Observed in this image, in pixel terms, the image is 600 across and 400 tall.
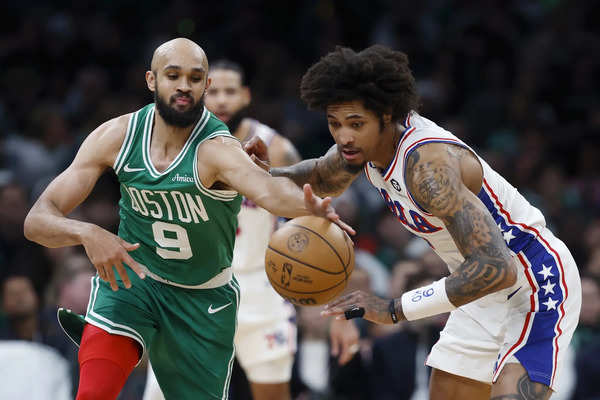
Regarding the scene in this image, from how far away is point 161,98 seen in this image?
463 cm

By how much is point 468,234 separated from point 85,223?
1719mm

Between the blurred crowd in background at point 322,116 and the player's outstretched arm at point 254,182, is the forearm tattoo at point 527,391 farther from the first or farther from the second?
the blurred crowd in background at point 322,116

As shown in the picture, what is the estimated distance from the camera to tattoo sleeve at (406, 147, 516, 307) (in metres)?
4.05

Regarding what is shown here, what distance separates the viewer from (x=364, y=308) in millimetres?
4203

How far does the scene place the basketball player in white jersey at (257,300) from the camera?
21.3 ft

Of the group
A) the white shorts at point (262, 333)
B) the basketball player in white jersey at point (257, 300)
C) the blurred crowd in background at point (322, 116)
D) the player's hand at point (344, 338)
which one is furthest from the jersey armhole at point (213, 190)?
the blurred crowd in background at point (322, 116)

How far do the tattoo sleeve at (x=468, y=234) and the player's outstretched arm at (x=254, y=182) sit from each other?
1.37ft

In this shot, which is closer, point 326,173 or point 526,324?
point 526,324

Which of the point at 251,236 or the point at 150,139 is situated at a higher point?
the point at 150,139

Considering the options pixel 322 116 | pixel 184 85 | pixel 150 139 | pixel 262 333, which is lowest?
pixel 262 333

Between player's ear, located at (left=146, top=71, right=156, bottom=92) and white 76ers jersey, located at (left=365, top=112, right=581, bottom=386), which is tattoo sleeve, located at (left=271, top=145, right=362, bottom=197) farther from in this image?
player's ear, located at (left=146, top=71, right=156, bottom=92)

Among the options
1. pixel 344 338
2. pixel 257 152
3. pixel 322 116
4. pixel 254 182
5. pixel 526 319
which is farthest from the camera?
pixel 322 116

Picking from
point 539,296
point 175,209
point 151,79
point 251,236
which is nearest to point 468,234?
point 539,296

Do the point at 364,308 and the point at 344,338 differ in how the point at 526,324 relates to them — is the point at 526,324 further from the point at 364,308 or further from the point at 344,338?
the point at 344,338
